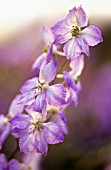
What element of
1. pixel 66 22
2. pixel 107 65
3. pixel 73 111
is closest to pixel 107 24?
pixel 107 65

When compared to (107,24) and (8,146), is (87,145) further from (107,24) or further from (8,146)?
(107,24)

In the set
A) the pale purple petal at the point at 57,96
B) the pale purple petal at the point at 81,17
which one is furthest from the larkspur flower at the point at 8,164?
the pale purple petal at the point at 81,17

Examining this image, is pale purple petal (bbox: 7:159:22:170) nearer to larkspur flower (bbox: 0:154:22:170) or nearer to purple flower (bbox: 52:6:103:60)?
larkspur flower (bbox: 0:154:22:170)

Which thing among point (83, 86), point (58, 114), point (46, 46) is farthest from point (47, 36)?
point (83, 86)

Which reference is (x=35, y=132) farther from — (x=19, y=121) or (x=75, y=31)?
(x=75, y=31)

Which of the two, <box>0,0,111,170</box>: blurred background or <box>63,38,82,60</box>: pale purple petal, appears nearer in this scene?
<box>63,38,82,60</box>: pale purple petal

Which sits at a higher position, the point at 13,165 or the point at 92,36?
the point at 92,36

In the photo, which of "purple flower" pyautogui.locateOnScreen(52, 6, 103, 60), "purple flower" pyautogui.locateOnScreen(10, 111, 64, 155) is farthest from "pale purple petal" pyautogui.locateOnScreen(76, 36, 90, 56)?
"purple flower" pyautogui.locateOnScreen(10, 111, 64, 155)
